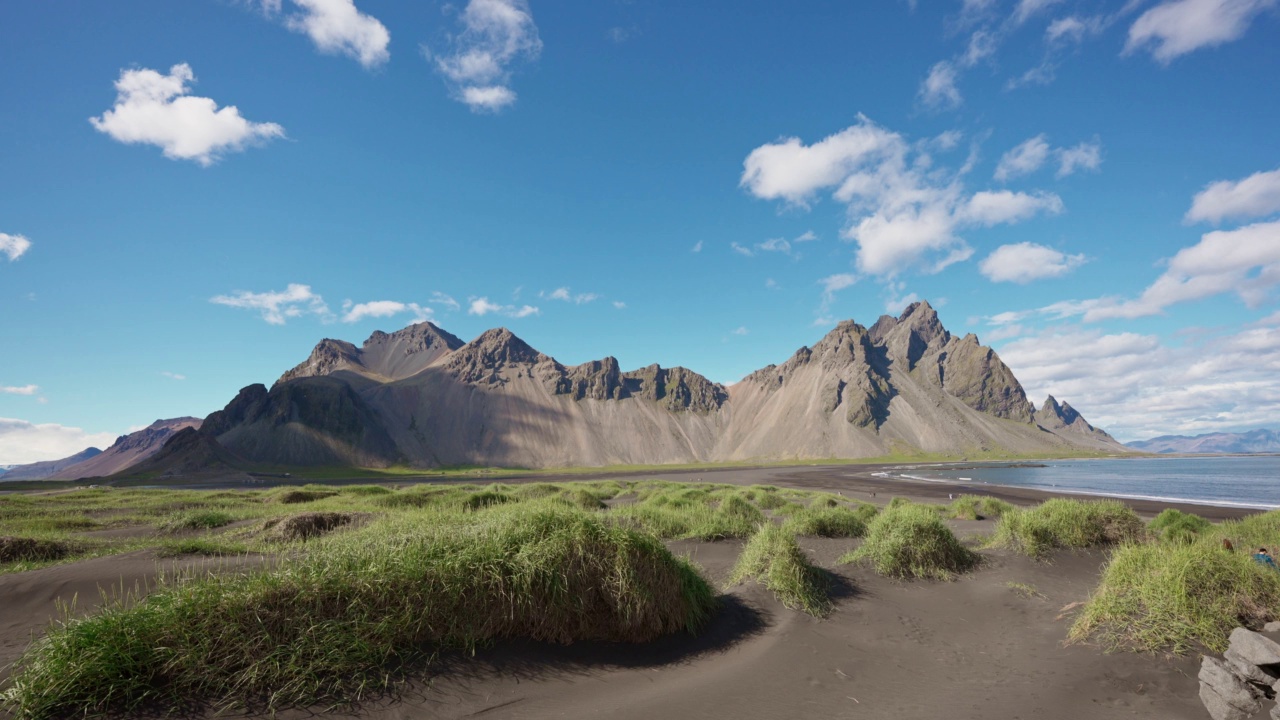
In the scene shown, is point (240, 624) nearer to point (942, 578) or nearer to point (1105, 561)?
point (942, 578)

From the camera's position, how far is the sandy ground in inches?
263

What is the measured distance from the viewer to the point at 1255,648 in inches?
280

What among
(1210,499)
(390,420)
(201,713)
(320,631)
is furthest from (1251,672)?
(390,420)

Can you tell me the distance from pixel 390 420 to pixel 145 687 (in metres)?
204

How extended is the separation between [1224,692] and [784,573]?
6282 millimetres

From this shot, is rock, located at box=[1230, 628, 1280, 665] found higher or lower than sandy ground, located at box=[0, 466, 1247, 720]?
higher

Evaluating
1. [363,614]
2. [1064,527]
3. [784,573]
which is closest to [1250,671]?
[784,573]

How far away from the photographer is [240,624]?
619cm

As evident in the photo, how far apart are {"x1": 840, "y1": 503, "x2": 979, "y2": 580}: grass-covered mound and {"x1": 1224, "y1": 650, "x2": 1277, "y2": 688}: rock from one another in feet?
19.4

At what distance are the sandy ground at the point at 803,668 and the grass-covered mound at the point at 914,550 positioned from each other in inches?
43.2

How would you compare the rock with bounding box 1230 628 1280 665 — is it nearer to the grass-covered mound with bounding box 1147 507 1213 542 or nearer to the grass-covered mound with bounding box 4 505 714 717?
the grass-covered mound with bounding box 4 505 714 717

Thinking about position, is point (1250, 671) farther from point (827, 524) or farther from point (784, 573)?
point (827, 524)

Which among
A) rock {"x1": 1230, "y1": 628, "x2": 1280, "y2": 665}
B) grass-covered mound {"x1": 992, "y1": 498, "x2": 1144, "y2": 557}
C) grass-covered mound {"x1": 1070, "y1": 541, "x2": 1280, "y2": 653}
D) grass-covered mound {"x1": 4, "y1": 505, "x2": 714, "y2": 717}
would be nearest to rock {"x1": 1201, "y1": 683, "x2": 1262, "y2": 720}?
rock {"x1": 1230, "y1": 628, "x2": 1280, "y2": 665}

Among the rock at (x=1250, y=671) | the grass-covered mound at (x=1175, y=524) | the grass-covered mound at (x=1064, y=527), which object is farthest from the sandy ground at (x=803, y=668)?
the grass-covered mound at (x=1175, y=524)
